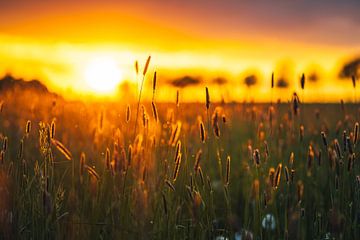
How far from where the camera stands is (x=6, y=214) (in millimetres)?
2328

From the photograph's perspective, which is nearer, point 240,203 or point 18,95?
point 240,203

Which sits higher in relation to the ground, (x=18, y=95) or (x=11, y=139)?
(x=18, y=95)

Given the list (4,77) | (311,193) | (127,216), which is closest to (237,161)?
(311,193)

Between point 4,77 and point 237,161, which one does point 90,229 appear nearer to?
point 237,161

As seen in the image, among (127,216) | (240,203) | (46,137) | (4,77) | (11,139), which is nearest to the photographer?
(46,137)

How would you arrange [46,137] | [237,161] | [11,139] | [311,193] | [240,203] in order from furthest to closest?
1. [237,161]
2. [11,139]
3. [240,203]
4. [311,193]
5. [46,137]

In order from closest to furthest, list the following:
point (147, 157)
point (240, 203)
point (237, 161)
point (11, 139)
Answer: point (147, 157)
point (240, 203)
point (11, 139)
point (237, 161)

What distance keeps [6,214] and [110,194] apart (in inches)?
25.9

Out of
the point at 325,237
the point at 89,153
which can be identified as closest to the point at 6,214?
the point at 325,237

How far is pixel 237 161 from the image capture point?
5090 mm

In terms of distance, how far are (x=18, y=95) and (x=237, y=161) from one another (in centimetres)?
347

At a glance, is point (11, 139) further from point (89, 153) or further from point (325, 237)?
point (325, 237)

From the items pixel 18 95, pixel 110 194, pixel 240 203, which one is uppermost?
pixel 18 95

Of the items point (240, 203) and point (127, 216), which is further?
point (240, 203)
